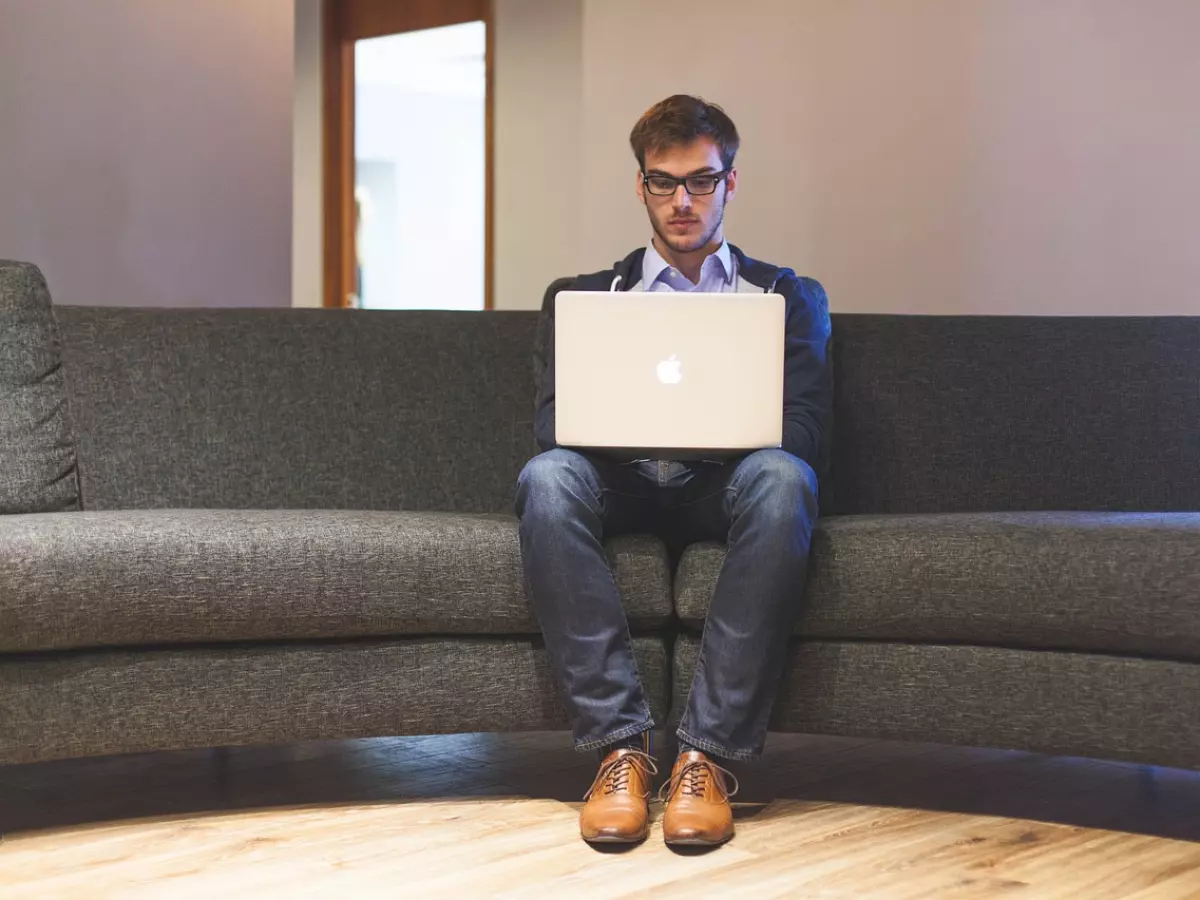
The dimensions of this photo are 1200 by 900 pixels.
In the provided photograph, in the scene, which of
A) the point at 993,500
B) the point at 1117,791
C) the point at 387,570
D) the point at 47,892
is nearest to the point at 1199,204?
the point at 993,500

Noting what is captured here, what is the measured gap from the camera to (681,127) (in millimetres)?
2232

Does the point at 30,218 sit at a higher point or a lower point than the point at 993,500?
higher

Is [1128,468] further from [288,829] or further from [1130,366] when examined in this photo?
[288,829]

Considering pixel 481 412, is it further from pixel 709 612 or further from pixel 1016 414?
pixel 1016 414

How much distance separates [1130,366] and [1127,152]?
139 centimetres

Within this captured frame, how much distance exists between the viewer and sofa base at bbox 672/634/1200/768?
1.81 metres

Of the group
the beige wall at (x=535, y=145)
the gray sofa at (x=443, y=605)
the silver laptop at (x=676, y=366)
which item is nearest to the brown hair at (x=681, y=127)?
the silver laptop at (x=676, y=366)

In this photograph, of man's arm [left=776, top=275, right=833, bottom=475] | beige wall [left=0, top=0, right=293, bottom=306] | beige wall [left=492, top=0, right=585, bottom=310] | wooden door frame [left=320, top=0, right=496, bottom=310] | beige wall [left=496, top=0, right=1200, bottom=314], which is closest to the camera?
man's arm [left=776, top=275, right=833, bottom=475]

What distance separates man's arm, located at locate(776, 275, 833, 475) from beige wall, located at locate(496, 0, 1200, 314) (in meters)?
1.69

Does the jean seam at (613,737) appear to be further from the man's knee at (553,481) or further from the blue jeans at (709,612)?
the man's knee at (553,481)

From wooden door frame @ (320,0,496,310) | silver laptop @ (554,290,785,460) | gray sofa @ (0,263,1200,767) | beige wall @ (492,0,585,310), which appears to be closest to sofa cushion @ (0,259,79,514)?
gray sofa @ (0,263,1200,767)

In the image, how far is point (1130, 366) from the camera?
2455 millimetres

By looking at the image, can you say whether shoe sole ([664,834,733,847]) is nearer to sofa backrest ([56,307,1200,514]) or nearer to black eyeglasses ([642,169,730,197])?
sofa backrest ([56,307,1200,514])

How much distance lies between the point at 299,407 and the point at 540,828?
37.8 inches
